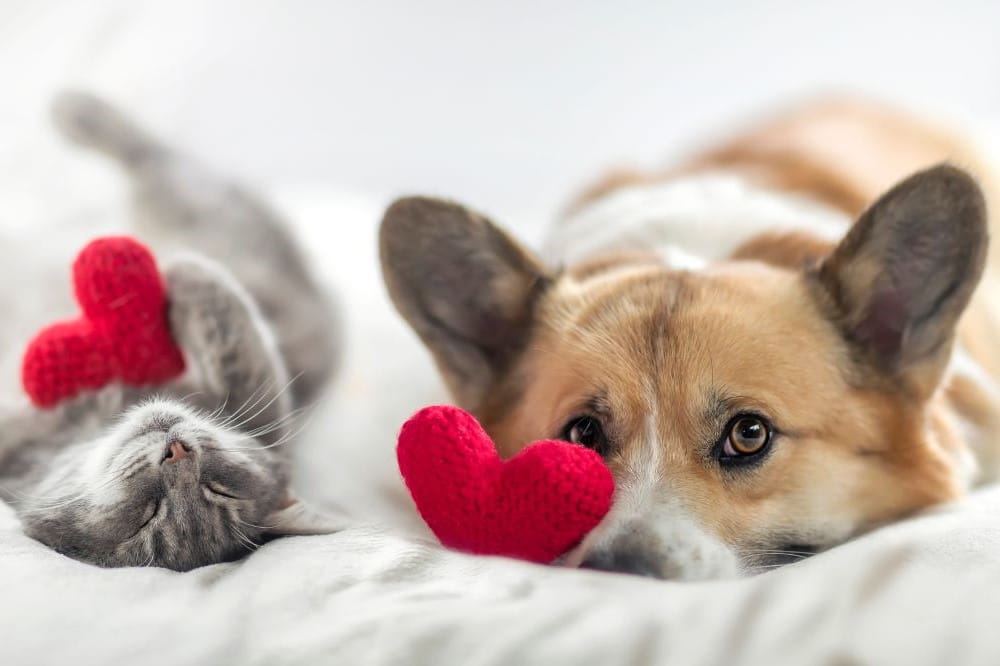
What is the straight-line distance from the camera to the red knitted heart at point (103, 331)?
1642mm

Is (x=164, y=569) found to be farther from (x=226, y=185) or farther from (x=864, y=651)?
(x=226, y=185)

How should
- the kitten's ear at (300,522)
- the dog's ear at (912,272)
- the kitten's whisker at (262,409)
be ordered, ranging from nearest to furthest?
the kitten's ear at (300,522) → the dog's ear at (912,272) → the kitten's whisker at (262,409)

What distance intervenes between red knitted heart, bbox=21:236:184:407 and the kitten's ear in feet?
1.44

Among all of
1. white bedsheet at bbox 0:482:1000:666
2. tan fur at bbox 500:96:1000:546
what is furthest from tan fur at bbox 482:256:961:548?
white bedsheet at bbox 0:482:1000:666

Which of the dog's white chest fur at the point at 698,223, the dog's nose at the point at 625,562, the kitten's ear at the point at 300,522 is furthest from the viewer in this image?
the dog's white chest fur at the point at 698,223

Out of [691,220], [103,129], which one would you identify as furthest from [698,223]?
[103,129]

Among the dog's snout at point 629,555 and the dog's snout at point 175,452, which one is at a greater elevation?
the dog's snout at point 175,452

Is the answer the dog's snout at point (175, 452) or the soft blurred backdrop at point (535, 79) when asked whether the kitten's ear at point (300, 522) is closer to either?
the dog's snout at point (175, 452)

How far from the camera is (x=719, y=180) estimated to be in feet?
7.97

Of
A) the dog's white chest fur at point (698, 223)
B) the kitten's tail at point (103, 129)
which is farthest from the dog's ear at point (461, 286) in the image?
the kitten's tail at point (103, 129)

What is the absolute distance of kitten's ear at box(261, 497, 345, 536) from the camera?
146cm

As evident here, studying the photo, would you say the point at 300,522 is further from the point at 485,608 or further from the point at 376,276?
the point at 376,276

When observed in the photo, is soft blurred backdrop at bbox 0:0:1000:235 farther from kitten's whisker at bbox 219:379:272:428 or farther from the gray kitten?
kitten's whisker at bbox 219:379:272:428

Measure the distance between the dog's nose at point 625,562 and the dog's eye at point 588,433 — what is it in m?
0.23
